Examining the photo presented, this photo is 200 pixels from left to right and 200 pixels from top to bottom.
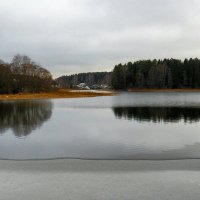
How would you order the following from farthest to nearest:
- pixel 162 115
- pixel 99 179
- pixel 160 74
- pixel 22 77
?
pixel 160 74 → pixel 22 77 → pixel 162 115 → pixel 99 179

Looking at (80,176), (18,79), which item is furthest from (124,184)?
(18,79)

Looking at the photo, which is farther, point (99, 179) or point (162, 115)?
point (162, 115)

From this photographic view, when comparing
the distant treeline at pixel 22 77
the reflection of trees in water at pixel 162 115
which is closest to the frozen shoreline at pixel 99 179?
the reflection of trees in water at pixel 162 115

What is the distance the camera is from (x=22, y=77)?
87750 mm

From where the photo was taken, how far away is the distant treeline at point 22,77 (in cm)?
8081

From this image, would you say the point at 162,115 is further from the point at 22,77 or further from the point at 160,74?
the point at 160,74

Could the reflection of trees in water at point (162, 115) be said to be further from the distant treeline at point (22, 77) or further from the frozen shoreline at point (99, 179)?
the distant treeline at point (22, 77)

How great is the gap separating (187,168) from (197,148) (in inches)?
151

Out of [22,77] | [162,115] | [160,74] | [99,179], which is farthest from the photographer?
[160,74]

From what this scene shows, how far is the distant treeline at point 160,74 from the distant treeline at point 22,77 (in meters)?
44.4

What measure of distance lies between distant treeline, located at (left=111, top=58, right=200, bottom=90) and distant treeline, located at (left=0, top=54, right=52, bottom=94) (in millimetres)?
44350

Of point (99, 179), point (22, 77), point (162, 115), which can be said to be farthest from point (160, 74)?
point (99, 179)

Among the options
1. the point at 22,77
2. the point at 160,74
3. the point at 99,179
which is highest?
the point at 160,74

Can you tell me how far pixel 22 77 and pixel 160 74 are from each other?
2542 inches
